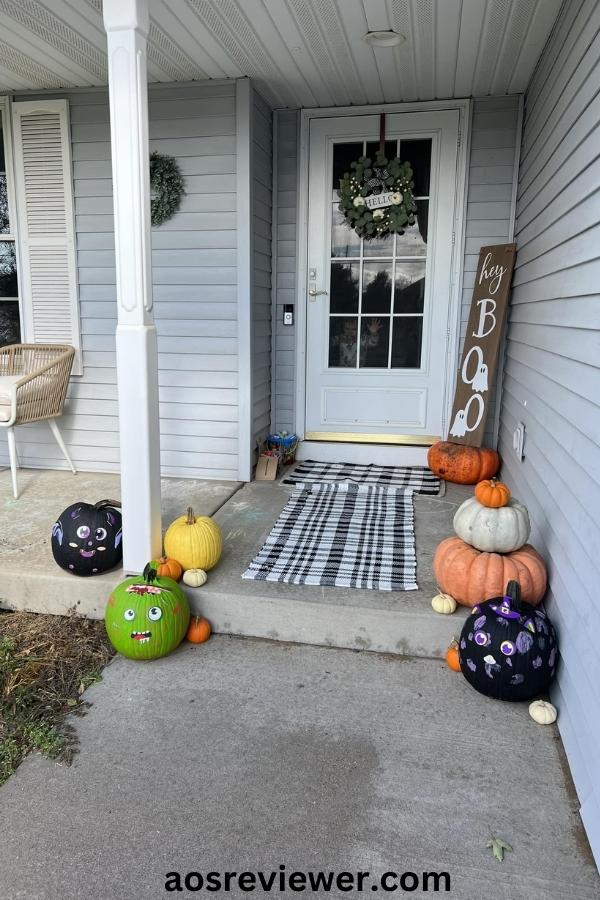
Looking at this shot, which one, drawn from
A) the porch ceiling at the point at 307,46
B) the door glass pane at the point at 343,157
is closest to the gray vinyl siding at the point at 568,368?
the porch ceiling at the point at 307,46

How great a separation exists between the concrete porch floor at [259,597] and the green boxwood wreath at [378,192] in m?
1.99

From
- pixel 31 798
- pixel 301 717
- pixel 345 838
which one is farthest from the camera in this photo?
pixel 301 717

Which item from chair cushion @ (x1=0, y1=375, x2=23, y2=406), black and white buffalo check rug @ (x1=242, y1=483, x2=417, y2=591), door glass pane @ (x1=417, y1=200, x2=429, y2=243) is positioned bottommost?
black and white buffalo check rug @ (x1=242, y1=483, x2=417, y2=591)

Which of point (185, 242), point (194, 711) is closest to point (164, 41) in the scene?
point (185, 242)

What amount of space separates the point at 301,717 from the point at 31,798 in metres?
0.82

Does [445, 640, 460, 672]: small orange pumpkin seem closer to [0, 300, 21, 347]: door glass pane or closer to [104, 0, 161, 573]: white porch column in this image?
[104, 0, 161, 573]: white porch column

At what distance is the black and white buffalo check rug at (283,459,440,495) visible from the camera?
13.6 ft

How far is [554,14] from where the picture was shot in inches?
117

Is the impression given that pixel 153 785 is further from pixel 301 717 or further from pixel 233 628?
pixel 233 628

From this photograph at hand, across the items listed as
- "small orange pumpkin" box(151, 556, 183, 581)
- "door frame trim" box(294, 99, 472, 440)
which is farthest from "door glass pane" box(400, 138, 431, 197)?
"small orange pumpkin" box(151, 556, 183, 581)

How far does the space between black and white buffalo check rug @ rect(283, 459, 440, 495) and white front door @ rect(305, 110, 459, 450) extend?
0.21m

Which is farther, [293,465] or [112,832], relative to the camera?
[293,465]

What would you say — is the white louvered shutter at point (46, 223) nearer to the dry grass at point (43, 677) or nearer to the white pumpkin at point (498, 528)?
the dry grass at point (43, 677)

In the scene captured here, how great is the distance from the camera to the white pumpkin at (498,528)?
2457 millimetres
